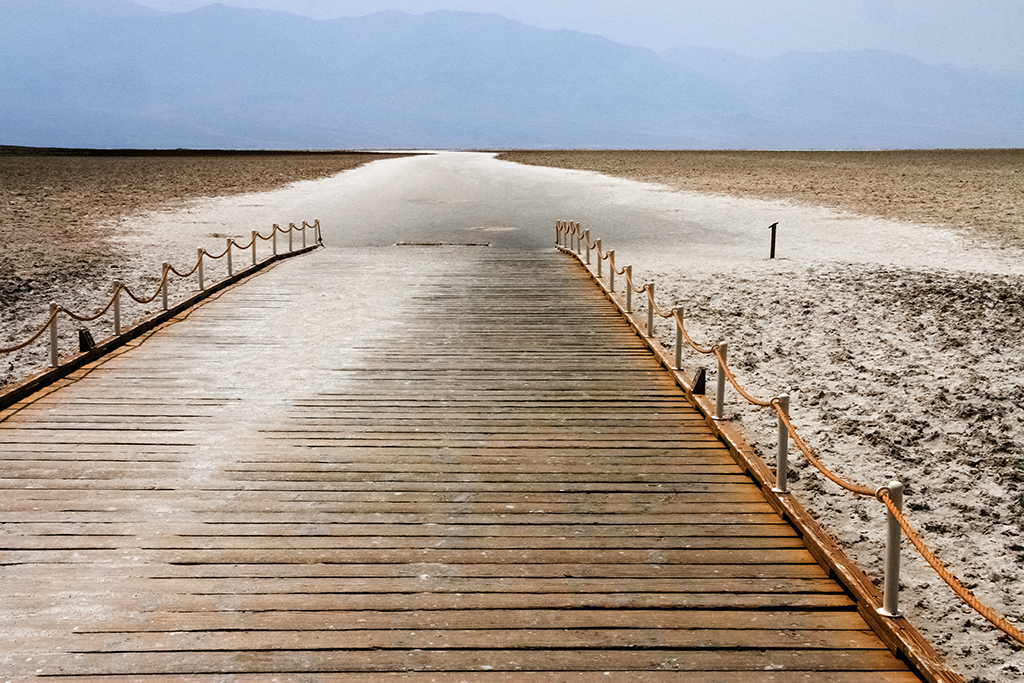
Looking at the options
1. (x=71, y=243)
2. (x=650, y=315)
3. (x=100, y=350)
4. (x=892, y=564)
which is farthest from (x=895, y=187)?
(x=892, y=564)

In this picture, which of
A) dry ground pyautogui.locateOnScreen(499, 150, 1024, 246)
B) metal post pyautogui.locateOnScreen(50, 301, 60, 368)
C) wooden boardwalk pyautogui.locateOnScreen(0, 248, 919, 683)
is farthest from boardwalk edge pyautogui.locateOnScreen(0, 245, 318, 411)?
dry ground pyautogui.locateOnScreen(499, 150, 1024, 246)

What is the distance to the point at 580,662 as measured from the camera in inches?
186

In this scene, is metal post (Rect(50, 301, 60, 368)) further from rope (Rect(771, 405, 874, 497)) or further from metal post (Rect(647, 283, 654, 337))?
rope (Rect(771, 405, 874, 497))

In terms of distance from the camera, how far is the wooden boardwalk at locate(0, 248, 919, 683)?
479cm

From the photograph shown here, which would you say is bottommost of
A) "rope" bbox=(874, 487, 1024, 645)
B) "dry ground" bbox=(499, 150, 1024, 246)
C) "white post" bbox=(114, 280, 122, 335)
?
"rope" bbox=(874, 487, 1024, 645)

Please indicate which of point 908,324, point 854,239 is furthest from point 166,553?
point 854,239

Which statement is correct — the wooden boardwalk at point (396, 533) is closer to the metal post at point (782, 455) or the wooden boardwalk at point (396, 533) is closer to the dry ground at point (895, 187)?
the metal post at point (782, 455)

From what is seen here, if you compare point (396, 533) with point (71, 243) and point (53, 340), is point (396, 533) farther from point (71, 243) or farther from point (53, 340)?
point (71, 243)

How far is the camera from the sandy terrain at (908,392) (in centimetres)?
692

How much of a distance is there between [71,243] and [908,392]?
20339mm

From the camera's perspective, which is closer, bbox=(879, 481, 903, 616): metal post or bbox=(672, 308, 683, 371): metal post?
bbox=(879, 481, 903, 616): metal post

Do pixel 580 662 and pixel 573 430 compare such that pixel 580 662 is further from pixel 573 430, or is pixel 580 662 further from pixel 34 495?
pixel 34 495

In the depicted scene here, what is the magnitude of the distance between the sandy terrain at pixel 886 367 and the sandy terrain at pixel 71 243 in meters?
0.08

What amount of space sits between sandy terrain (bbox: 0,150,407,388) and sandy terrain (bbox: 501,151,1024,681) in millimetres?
10280
